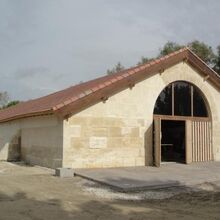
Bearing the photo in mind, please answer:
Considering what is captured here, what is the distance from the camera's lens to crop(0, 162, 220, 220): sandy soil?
29.9ft

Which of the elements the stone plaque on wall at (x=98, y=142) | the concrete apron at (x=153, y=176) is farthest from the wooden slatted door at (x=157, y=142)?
the stone plaque on wall at (x=98, y=142)

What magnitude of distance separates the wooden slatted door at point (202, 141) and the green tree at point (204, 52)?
18.2 m

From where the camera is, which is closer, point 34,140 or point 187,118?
point 34,140

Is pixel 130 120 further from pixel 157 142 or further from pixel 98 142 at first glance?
pixel 98 142

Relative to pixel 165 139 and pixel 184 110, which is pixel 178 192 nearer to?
pixel 184 110

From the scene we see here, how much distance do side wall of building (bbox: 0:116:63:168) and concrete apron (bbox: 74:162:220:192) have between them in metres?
1.83

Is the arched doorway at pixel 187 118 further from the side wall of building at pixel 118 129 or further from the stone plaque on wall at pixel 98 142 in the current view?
the stone plaque on wall at pixel 98 142

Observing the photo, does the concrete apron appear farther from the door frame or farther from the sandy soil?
the door frame

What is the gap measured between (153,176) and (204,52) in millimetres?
25867

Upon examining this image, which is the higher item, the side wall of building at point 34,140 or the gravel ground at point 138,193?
the side wall of building at point 34,140

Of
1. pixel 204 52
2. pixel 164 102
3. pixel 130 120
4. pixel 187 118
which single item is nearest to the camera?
pixel 130 120

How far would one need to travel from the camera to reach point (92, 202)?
34.4 feet

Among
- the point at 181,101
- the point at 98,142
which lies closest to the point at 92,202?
the point at 98,142

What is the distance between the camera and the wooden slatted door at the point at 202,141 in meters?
19.9
